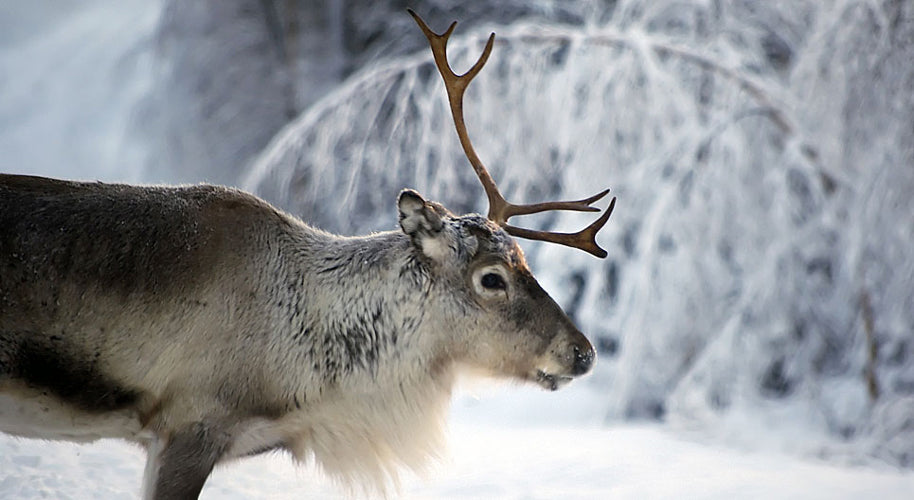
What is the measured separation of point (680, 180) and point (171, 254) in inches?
152

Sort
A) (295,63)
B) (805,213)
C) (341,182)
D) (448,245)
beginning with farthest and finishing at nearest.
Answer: (295,63)
(341,182)
(805,213)
(448,245)

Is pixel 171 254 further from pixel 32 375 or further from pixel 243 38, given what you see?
pixel 243 38

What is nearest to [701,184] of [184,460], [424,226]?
[424,226]

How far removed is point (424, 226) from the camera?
258 cm

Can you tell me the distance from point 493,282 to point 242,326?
2.46 feet

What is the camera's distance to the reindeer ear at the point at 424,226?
8.34 ft

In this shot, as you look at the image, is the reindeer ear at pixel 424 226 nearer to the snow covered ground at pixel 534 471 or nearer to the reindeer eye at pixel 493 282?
the reindeer eye at pixel 493 282

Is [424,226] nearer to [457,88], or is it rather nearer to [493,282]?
[493,282]

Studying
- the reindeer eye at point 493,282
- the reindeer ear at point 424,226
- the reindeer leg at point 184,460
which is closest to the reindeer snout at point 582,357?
the reindeer eye at point 493,282

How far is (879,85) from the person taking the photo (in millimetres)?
5211

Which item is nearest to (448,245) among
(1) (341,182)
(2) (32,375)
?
(2) (32,375)

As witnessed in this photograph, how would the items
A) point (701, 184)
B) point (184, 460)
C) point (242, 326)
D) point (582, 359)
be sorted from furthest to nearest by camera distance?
point (701, 184) < point (582, 359) < point (242, 326) < point (184, 460)

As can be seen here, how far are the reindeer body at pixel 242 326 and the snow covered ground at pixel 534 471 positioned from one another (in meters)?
0.23

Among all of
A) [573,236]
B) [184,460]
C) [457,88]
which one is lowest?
[184,460]
